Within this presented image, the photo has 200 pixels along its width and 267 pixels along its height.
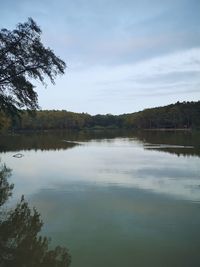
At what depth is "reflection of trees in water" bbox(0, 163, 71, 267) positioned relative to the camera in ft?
28.7

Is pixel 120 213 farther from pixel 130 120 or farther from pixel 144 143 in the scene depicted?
pixel 130 120

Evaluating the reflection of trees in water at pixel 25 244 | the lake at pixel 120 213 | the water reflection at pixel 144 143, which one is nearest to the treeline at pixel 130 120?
the water reflection at pixel 144 143

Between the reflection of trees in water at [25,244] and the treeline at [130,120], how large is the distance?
103m

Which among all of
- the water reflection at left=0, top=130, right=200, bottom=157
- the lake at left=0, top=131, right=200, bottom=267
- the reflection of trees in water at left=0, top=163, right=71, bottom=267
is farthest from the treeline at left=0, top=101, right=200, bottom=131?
the reflection of trees in water at left=0, top=163, right=71, bottom=267

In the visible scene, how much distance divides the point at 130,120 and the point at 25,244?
535 feet

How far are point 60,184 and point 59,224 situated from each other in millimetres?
8038

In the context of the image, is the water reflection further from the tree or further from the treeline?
the treeline

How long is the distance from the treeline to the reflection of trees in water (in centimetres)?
10298

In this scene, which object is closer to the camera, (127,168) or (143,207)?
(143,207)

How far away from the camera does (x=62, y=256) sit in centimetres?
915

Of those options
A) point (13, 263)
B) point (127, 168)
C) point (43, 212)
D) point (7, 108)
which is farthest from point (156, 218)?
point (127, 168)

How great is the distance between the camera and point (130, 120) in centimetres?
17188

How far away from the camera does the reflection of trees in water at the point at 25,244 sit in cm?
874

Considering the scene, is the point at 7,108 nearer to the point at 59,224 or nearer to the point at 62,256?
the point at 59,224
